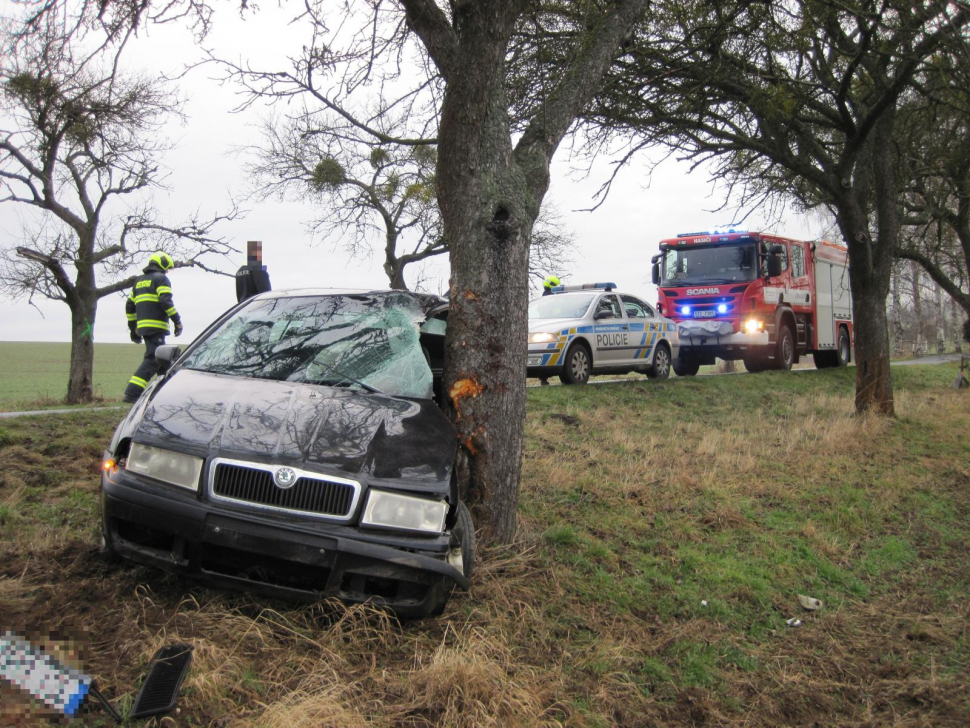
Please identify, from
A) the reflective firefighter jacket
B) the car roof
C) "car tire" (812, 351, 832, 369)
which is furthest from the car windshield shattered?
"car tire" (812, 351, 832, 369)

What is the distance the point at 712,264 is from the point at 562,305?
4.99 meters

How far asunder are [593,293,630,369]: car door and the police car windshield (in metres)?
0.24

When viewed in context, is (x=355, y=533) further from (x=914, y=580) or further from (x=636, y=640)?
(x=914, y=580)

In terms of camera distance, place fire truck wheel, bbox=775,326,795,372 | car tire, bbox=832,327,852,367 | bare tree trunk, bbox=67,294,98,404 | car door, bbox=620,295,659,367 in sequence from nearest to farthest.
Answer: car door, bbox=620,295,659,367 → bare tree trunk, bbox=67,294,98,404 → fire truck wheel, bbox=775,326,795,372 → car tire, bbox=832,327,852,367

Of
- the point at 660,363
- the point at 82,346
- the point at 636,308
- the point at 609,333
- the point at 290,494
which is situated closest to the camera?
the point at 290,494

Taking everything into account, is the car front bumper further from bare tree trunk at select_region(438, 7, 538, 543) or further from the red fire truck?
the red fire truck

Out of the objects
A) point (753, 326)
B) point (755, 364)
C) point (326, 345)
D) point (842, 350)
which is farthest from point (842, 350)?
point (326, 345)

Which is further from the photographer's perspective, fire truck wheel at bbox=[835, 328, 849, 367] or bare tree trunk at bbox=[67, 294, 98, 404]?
fire truck wheel at bbox=[835, 328, 849, 367]

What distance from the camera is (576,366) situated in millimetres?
14133

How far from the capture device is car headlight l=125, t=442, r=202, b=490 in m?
3.98

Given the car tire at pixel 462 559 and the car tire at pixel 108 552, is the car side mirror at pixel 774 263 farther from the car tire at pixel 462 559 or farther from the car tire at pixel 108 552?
the car tire at pixel 108 552

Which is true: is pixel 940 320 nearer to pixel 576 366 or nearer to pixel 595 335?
pixel 595 335

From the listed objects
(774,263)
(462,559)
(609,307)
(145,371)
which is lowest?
(462,559)

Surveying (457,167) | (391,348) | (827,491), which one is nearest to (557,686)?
(391,348)
